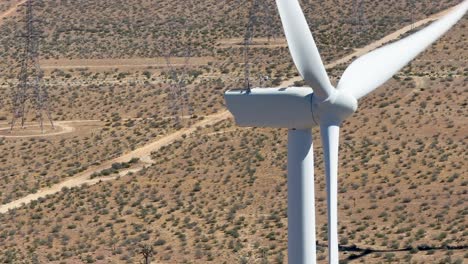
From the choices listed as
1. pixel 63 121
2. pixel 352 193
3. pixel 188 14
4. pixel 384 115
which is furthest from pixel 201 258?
pixel 188 14

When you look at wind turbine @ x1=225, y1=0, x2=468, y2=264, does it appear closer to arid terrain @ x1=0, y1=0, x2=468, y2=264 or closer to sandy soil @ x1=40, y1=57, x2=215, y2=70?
arid terrain @ x1=0, y1=0, x2=468, y2=264

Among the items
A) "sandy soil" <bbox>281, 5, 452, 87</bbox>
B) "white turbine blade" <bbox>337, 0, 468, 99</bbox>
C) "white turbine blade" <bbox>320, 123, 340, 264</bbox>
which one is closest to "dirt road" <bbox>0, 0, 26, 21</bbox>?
"sandy soil" <bbox>281, 5, 452, 87</bbox>

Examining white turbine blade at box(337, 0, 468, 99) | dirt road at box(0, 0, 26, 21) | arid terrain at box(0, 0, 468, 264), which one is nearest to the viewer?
white turbine blade at box(337, 0, 468, 99)

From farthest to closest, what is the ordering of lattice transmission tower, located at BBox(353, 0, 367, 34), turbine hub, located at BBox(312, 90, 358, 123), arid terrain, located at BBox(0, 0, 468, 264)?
lattice transmission tower, located at BBox(353, 0, 367, 34) < arid terrain, located at BBox(0, 0, 468, 264) < turbine hub, located at BBox(312, 90, 358, 123)

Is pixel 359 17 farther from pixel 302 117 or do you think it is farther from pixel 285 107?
pixel 285 107

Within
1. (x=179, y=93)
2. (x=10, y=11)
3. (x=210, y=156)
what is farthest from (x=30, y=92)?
(x=10, y=11)

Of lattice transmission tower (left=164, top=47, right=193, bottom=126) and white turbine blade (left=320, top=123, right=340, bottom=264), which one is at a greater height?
lattice transmission tower (left=164, top=47, right=193, bottom=126)

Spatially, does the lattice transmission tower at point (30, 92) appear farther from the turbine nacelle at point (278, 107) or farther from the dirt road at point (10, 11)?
the turbine nacelle at point (278, 107)
